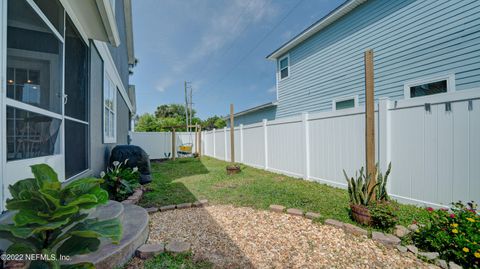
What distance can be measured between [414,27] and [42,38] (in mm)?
7370

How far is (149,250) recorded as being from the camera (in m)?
2.09

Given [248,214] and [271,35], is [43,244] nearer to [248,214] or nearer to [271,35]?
[248,214]

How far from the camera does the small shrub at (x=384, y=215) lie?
255 cm

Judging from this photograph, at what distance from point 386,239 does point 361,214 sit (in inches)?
16.6

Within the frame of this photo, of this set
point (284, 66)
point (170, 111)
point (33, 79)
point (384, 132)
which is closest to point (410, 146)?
point (384, 132)

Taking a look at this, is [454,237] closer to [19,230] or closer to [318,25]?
[19,230]

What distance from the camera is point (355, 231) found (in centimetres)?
257

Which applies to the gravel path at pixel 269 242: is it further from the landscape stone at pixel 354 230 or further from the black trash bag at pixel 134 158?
the black trash bag at pixel 134 158

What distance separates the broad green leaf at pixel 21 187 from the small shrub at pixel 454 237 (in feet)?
10.6

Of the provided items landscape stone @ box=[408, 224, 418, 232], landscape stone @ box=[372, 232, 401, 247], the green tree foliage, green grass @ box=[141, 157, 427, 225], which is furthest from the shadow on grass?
the green tree foliage

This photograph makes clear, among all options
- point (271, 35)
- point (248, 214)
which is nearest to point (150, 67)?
point (271, 35)

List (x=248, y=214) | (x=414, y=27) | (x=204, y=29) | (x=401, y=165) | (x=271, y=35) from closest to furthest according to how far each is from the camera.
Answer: (x=248, y=214)
(x=401, y=165)
(x=414, y=27)
(x=271, y=35)
(x=204, y=29)

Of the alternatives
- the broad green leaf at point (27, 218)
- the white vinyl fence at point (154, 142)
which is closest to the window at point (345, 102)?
the broad green leaf at point (27, 218)

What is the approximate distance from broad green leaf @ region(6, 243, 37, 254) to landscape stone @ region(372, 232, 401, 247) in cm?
293
